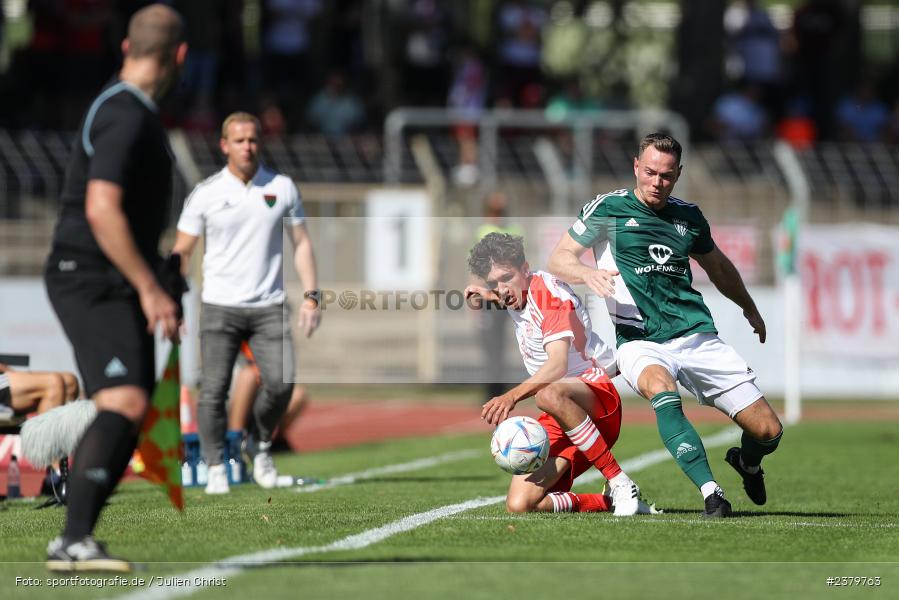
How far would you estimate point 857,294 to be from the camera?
20.6 meters

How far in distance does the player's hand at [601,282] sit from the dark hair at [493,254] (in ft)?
1.44

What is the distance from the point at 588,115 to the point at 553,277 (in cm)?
1560

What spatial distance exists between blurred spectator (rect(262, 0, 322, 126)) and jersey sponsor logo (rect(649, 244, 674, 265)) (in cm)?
1660

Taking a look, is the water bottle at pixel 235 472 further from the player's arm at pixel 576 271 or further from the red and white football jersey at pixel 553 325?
the player's arm at pixel 576 271

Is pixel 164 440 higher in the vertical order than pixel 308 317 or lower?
lower

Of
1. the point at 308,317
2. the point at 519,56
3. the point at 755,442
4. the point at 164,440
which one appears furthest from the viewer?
the point at 519,56

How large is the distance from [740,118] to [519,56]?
12.1 feet

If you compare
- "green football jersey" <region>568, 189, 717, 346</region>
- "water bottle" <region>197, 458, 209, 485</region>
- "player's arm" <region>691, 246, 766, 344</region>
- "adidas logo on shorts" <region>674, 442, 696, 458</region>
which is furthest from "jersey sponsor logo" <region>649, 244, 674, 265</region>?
"water bottle" <region>197, 458, 209, 485</region>

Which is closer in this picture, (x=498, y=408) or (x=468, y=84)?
(x=498, y=408)

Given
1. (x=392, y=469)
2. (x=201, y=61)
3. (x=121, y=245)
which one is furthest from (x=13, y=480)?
(x=201, y=61)

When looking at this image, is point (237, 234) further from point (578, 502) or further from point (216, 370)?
point (578, 502)

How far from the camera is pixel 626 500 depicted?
856cm

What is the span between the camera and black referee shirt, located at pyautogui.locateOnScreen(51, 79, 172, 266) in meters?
6.11

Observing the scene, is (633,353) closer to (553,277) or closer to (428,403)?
(553,277)
